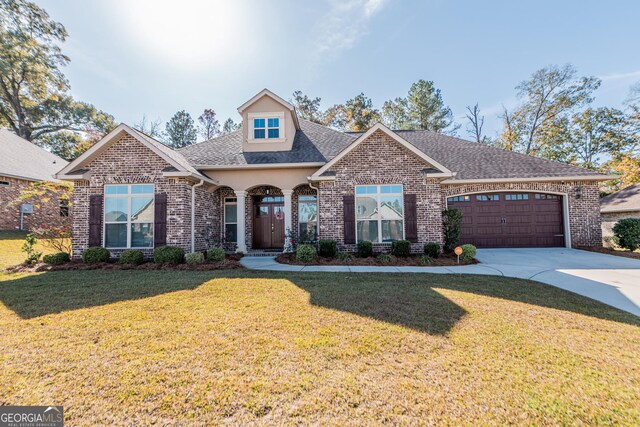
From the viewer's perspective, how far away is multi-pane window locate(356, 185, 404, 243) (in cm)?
959

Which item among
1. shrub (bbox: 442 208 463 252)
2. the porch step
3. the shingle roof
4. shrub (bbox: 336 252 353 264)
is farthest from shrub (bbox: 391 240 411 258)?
the porch step

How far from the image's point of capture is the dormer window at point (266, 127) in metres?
11.3

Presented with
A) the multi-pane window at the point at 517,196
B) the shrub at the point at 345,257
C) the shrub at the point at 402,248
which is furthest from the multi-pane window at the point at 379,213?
the multi-pane window at the point at 517,196

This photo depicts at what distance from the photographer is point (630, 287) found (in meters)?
5.47

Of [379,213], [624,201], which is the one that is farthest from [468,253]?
[624,201]

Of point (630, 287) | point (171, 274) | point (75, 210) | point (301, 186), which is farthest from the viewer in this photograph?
point (301, 186)

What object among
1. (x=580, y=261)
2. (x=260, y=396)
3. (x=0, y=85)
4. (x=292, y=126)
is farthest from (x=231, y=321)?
(x=0, y=85)

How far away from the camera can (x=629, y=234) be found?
33.2 ft

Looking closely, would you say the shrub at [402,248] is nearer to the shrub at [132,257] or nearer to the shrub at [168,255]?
the shrub at [168,255]

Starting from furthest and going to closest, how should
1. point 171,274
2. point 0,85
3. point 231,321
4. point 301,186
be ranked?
point 0,85
point 301,186
point 171,274
point 231,321

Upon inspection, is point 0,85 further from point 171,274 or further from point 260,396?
point 260,396

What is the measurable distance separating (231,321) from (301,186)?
7.72m

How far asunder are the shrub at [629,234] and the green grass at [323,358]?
8764mm

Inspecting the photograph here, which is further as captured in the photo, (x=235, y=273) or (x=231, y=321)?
(x=235, y=273)
